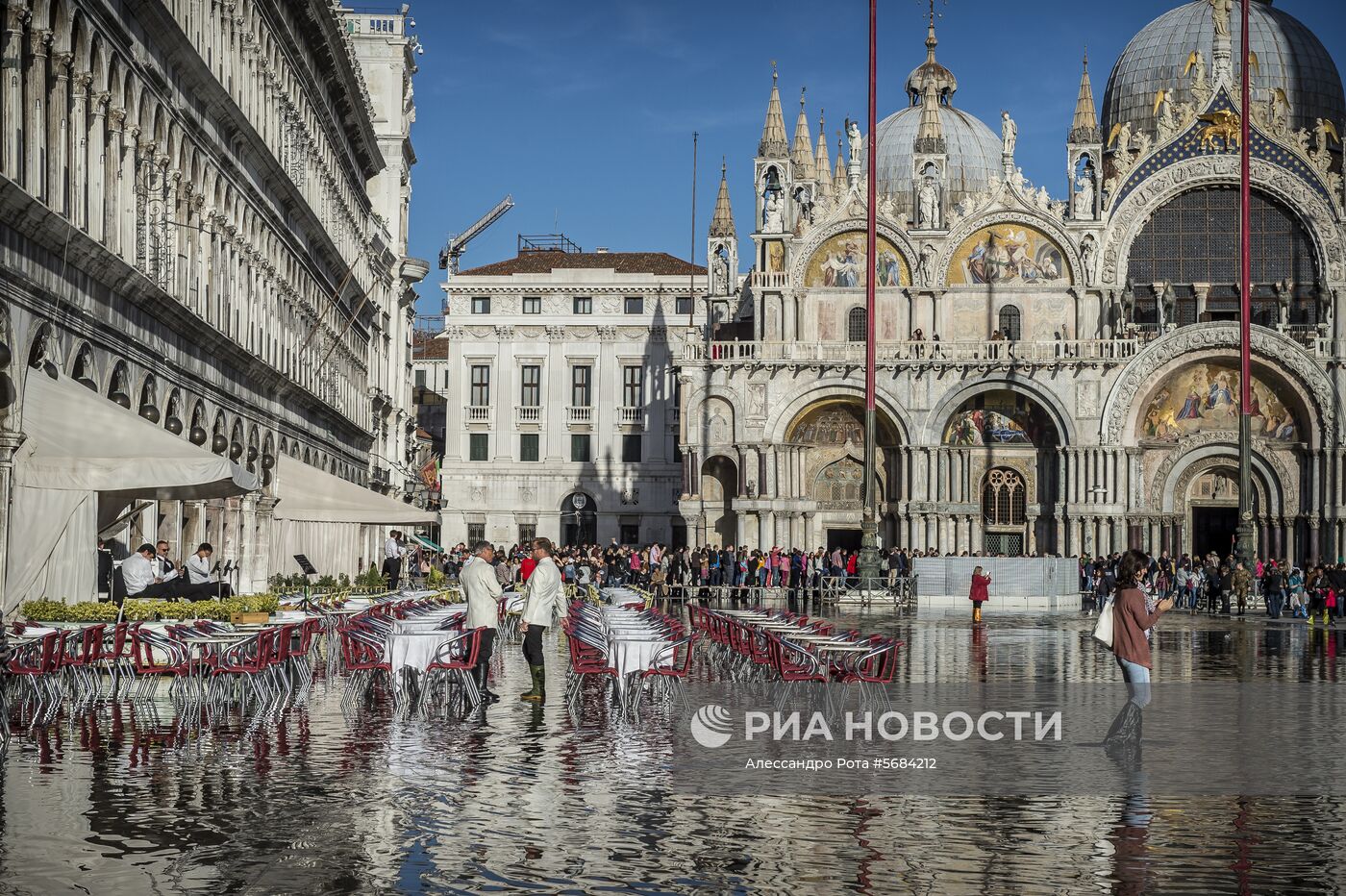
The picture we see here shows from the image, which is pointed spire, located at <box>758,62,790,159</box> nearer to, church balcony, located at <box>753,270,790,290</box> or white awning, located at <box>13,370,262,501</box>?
church balcony, located at <box>753,270,790,290</box>

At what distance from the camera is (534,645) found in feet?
62.6

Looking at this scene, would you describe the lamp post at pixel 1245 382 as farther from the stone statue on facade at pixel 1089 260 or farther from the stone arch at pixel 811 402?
the stone arch at pixel 811 402

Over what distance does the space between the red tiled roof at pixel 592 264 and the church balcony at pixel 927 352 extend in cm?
1812

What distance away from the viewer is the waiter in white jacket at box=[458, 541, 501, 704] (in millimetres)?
18578

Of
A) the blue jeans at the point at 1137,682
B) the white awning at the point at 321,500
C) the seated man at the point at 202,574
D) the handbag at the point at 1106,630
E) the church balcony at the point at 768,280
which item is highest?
the church balcony at the point at 768,280

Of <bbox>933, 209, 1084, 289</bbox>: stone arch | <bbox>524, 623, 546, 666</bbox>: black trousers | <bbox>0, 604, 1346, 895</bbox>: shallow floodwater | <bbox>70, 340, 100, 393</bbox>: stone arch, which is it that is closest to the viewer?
<bbox>0, 604, 1346, 895</bbox>: shallow floodwater

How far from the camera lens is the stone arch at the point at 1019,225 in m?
65.1

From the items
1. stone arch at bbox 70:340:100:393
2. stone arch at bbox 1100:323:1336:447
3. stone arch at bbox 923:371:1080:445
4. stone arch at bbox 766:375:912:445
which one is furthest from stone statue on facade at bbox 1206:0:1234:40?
stone arch at bbox 70:340:100:393

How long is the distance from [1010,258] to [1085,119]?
612 centimetres

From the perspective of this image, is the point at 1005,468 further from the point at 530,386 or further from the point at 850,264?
the point at 530,386

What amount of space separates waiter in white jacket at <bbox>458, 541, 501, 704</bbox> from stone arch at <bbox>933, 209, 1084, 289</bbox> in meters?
48.5

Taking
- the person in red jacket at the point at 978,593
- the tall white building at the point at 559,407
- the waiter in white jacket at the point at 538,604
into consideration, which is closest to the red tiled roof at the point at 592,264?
the tall white building at the point at 559,407

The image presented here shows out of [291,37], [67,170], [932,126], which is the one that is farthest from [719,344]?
[67,170]

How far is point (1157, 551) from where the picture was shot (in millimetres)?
63281
